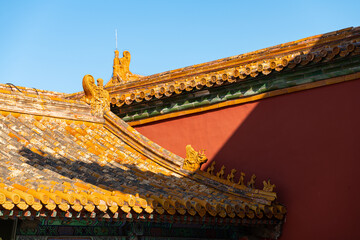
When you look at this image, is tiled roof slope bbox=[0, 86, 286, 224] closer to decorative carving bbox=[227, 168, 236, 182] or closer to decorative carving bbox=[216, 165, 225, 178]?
decorative carving bbox=[227, 168, 236, 182]

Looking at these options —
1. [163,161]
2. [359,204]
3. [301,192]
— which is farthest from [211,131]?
[359,204]

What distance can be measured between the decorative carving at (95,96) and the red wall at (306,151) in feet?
6.72

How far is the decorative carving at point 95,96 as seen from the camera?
9.35 meters

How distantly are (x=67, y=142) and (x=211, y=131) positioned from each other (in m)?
2.49

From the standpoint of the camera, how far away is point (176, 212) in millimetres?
6441

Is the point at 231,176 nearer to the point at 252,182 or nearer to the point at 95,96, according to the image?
the point at 252,182

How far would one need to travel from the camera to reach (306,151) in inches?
319

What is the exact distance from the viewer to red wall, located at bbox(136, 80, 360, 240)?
7625mm

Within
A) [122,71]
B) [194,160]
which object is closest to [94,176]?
[194,160]

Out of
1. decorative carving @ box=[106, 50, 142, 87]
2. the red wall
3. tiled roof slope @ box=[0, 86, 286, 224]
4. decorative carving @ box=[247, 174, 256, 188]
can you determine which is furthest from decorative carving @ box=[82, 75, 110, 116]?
decorative carving @ box=[247, 174, 256, 188]

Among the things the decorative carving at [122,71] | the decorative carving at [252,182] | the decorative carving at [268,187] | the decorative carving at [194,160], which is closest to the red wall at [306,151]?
the decorative carving at [252,182]

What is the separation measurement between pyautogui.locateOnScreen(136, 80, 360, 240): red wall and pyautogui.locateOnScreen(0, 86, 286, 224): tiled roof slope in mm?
444

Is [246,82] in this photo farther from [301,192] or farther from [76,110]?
[76,110]

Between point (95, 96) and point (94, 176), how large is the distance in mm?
2687
